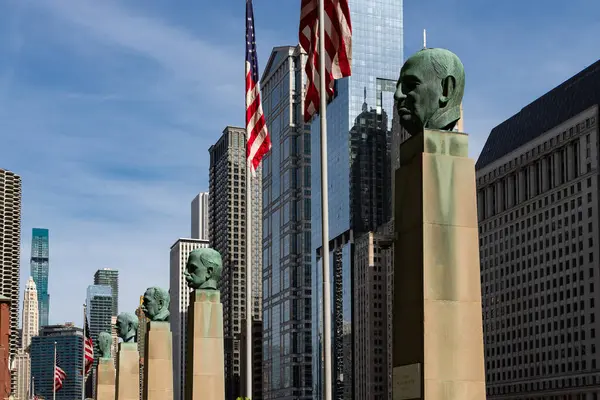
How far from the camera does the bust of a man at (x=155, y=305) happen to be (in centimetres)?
4425

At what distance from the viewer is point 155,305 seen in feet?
145

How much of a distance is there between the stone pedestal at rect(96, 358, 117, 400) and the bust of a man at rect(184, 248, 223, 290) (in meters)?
30.0

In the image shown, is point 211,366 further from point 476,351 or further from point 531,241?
point 531,241

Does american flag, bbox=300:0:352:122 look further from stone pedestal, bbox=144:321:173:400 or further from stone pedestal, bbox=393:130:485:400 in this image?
stone pedestal, bbox=144:321:173:400

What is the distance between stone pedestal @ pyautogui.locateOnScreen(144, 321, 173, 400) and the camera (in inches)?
1686

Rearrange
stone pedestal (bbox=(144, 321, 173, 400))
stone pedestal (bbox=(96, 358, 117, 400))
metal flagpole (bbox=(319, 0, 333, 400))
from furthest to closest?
1. stone pedestal (bbox=(96, 358, 117, 400))
2. stone pedestal (bbox=(144, 321, 173, 400))
3. metal flagpole (bbox=(319, 0, 333, 400))

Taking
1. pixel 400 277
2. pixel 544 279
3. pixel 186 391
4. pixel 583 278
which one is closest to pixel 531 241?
pixel 544 279

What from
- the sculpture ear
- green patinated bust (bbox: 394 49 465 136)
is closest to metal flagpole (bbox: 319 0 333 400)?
green patinated bust (bbox: 394 49 465 136)

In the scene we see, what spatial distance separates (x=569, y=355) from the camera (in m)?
168

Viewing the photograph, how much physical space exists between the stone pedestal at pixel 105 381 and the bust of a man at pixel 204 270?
30.0 metres

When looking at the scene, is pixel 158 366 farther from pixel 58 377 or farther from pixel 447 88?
pixel 58 377

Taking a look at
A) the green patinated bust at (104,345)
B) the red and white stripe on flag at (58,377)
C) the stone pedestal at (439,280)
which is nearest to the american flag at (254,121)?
the stone pedestal at (439,280)

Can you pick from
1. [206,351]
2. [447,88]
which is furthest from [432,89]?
[206,351]

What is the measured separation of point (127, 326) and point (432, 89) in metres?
39.5
